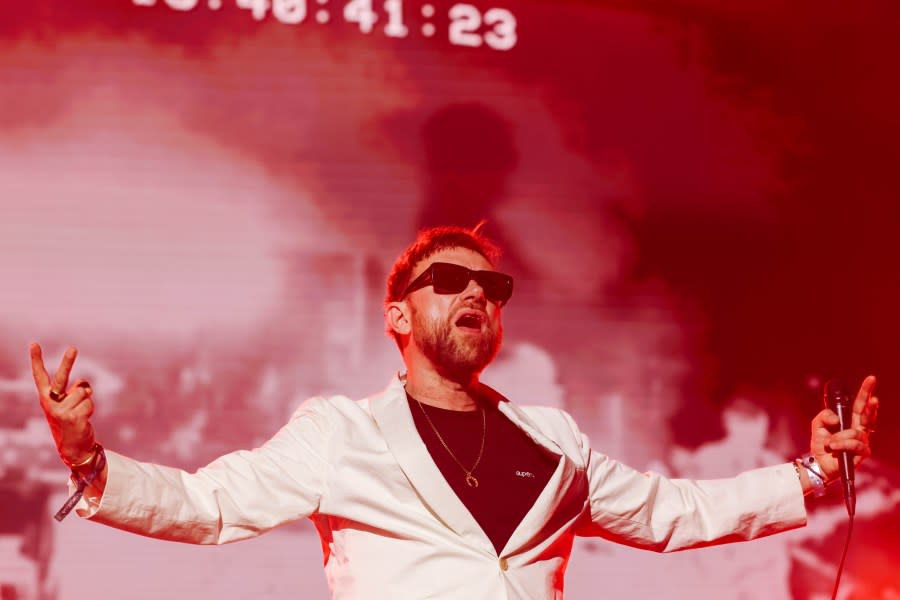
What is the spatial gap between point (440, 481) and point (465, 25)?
211cm

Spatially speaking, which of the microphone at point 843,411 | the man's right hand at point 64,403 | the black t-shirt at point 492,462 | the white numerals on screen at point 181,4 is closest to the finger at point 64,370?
the man's right hand at point 64,403

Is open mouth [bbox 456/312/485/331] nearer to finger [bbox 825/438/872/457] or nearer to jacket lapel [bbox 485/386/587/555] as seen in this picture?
jacket lapel [bbox 485/386/587/555]

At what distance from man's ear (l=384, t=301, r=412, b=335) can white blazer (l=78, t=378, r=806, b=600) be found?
22 cm

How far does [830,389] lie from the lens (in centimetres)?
260

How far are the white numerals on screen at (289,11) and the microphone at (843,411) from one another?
232 cm

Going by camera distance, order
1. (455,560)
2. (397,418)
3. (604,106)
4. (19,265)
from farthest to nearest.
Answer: (604,106) < (19,265) < (397,418) < (455,560)

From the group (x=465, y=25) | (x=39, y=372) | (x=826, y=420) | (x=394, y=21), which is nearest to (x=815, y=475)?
(x=826, y=420)

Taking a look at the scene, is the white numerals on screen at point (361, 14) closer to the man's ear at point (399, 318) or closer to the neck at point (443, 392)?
the man's ear at point (399, 318)

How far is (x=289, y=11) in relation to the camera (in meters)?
3.80

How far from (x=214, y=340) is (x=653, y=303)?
163 centimetres

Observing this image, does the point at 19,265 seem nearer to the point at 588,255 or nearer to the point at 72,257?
the point at 72,257

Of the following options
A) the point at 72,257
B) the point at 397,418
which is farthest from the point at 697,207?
the point at 72,257

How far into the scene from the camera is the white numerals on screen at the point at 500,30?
3.94 meters

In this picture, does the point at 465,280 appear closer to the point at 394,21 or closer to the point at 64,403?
the point at 64,403
